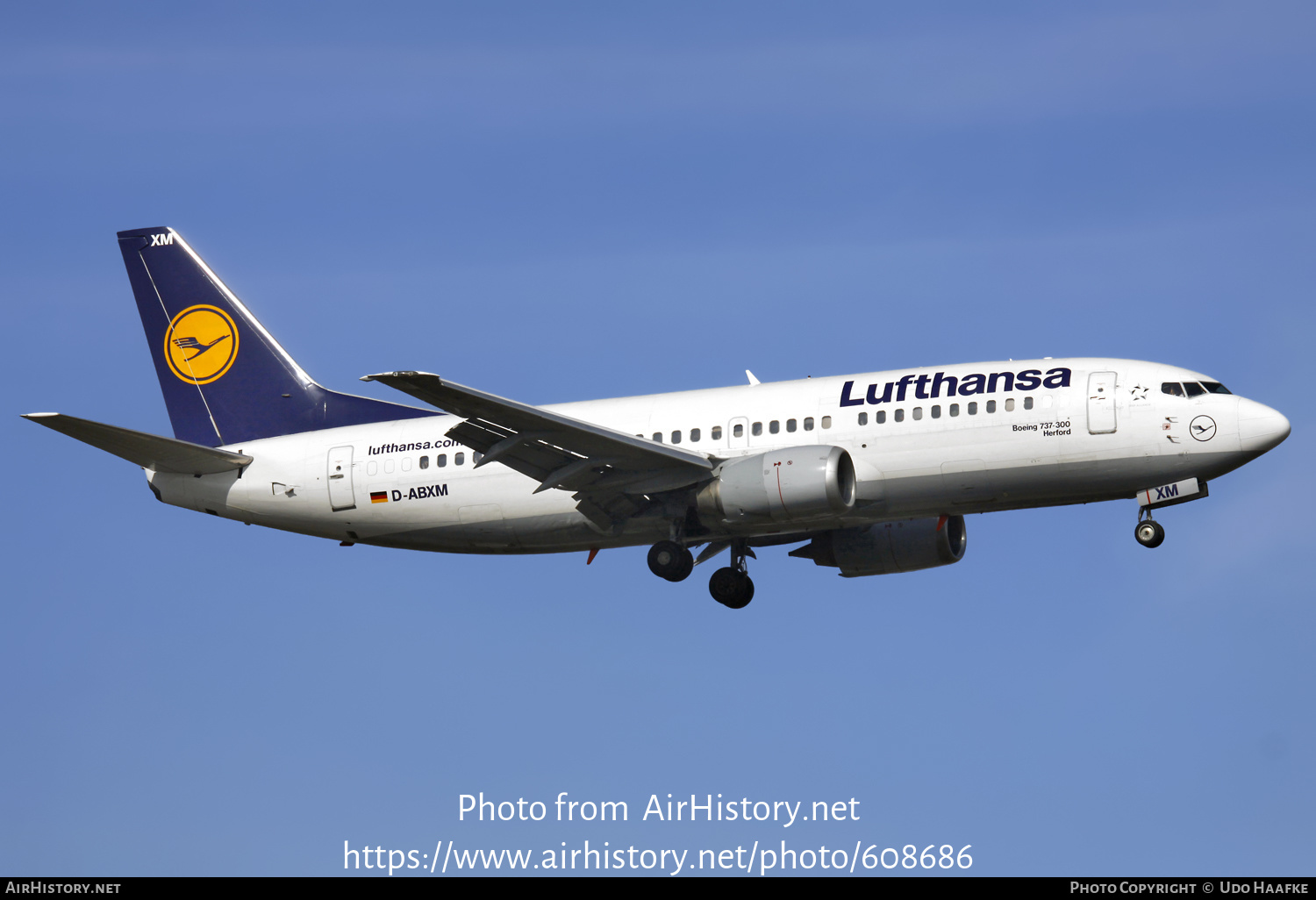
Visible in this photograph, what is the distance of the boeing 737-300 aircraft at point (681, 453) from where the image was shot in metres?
33.1

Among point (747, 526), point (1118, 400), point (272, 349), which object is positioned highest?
point (272, 349)

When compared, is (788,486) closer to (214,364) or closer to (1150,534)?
(1150,534)

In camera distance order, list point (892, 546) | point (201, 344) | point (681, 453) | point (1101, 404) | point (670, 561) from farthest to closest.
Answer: point (201, 344) < point (892, 546) < point (670, 561) < point (681, 453) < point (1101, 404)

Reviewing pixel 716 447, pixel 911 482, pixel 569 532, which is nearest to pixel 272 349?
pixel 569 532

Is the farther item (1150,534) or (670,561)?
(670,561)

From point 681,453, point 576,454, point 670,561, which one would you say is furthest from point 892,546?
point 576,454

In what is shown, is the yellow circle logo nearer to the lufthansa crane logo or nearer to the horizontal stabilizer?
the horizontal stabilizer

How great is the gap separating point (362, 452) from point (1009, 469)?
1552 centimetres

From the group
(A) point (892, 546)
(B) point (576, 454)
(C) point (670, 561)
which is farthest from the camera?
(A) point (892, 546)

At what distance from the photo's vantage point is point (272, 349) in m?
41.2

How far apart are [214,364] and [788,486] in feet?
55.2

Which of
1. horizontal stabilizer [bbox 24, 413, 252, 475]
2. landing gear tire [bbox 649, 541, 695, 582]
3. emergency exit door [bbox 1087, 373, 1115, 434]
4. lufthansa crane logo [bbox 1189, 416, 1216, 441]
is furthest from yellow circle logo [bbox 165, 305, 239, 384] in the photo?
lufthansa crane logo [bbox 1189, 416, 1216, 441]

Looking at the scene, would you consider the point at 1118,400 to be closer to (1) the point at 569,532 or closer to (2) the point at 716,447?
(2) the point at 716,447

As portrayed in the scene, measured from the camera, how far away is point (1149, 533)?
33.7 meters
